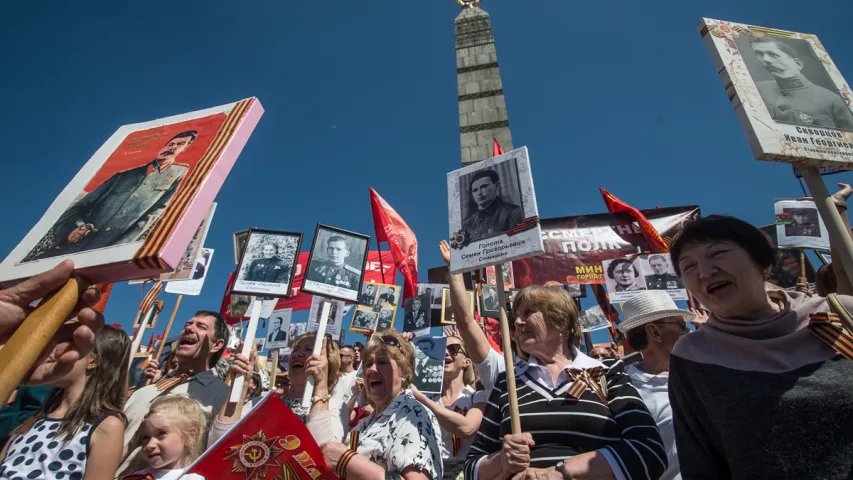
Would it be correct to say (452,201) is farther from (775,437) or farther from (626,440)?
(775,437)

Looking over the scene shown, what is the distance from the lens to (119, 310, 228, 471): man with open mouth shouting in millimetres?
2867

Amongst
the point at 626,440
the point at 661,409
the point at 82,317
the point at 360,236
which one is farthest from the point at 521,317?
the point at 360,236

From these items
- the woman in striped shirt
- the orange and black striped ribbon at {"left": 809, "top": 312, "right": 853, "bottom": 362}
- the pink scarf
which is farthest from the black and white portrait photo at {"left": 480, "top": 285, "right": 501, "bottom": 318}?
the orange and black striped ribbon at {"left": 809, "top": 312, "right": 853, "bottom": 362}

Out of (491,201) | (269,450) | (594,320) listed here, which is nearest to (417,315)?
(594,320)

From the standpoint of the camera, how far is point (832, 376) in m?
1.21

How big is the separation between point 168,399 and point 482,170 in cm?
215

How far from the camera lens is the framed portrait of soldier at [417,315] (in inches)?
246

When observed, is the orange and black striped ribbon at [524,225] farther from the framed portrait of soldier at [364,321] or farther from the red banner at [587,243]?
the framed portrait of soldier at [364,321]

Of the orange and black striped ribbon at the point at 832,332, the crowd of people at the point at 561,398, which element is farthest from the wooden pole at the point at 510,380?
the orange and black striped ribbon at the point at 832,332

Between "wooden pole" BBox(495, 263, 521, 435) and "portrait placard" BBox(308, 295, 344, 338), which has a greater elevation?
"portrait placard" BBox(308, 295, 344, 338)

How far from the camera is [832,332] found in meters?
1.22

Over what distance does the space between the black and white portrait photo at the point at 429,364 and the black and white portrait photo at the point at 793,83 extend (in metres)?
2.37

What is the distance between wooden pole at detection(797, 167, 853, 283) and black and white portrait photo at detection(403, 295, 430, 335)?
476 centimetres

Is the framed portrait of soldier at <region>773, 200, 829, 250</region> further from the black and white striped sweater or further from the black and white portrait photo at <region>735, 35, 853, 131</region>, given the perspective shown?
the black and white striped sweater
